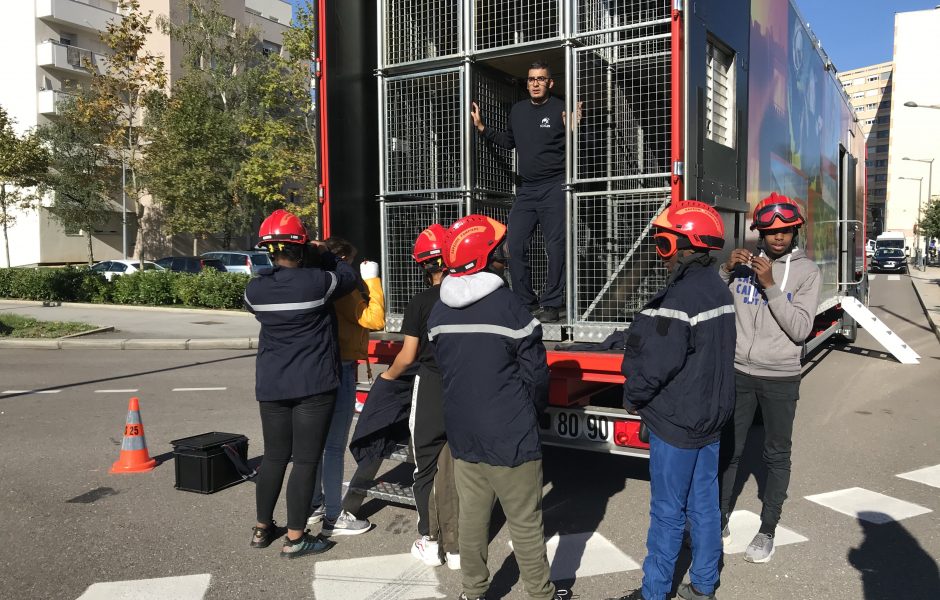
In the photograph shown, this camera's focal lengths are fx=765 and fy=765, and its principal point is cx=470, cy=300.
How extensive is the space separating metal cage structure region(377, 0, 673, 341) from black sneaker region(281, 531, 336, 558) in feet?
6.71

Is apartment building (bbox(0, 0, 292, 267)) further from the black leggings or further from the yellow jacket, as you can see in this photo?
the black leggings

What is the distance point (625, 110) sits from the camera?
213 inches

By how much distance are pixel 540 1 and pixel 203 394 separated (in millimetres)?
5910

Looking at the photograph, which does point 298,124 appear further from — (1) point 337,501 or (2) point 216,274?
(1) point 337,501

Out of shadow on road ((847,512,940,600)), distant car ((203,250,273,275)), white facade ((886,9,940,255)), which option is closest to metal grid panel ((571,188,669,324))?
shadow on road ((847,512,940,600))

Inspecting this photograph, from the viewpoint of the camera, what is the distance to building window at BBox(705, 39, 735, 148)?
4.78m

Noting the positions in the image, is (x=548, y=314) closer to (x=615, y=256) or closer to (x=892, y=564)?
(x=615, y=256)

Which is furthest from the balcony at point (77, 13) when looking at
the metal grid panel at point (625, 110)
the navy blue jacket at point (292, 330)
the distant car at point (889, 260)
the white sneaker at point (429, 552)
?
the distant car at point (889, 260)

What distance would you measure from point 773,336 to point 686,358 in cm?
98

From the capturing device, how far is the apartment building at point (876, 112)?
→ 429 feet

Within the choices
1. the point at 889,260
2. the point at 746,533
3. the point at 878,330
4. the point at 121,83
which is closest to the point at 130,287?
the point at 121,83

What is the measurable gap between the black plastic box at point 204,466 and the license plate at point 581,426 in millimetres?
2352

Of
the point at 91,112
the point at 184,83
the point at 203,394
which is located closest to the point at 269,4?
the point at 184,83

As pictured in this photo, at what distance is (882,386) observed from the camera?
9422mm
